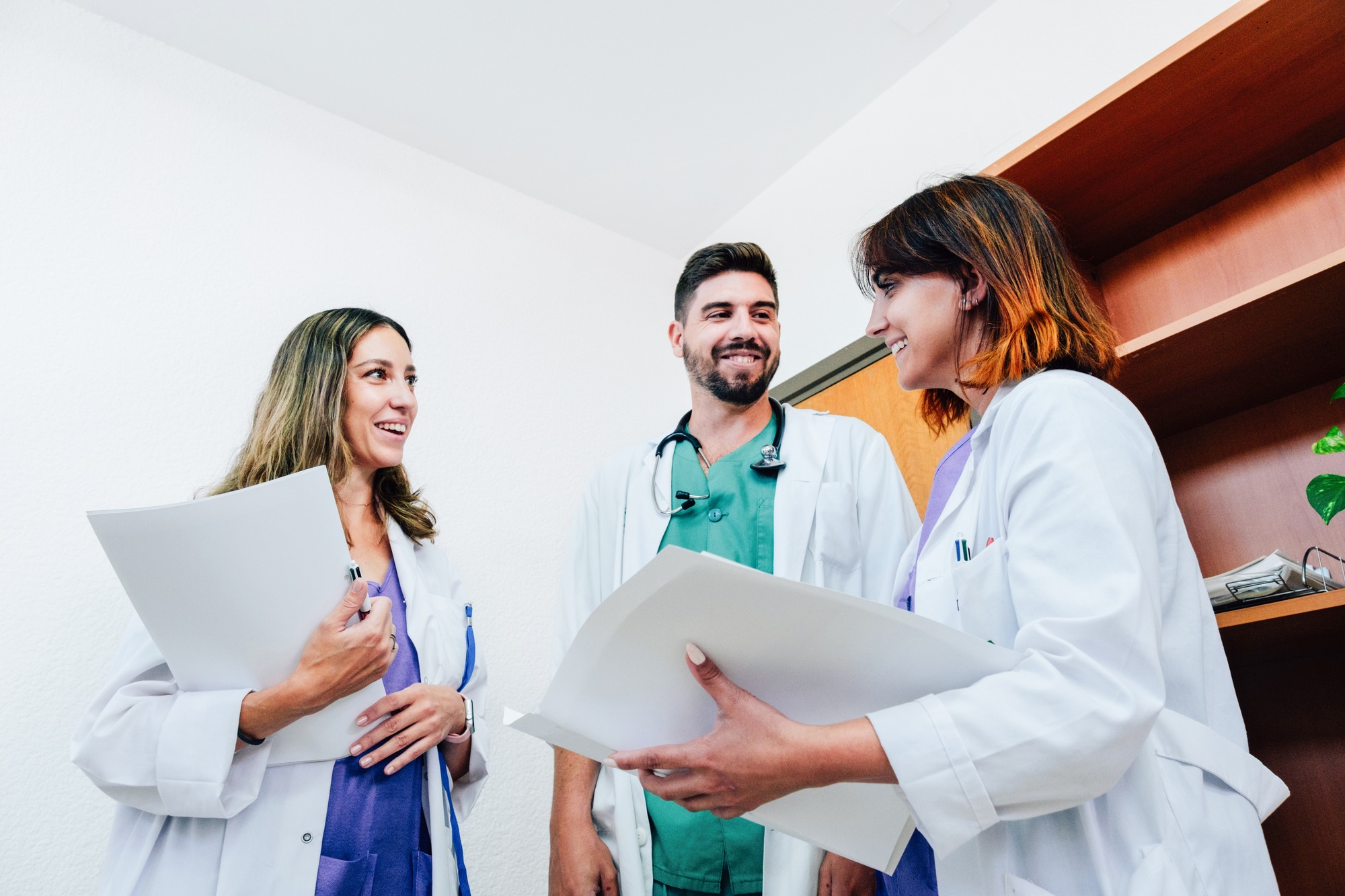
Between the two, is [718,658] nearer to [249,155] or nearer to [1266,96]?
[1266,96]

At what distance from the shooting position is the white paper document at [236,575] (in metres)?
0.97

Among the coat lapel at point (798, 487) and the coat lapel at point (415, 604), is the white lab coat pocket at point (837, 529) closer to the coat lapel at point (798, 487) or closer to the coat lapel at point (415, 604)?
the coat lapel at point (798, 487)

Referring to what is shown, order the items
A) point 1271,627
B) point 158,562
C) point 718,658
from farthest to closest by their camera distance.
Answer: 1. point 1271,627
2. point 158,562
3. point 718,658

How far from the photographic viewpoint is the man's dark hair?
1.87 m

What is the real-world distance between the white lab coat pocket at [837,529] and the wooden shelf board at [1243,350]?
0.50 meters

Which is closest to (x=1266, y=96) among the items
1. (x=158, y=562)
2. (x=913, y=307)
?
(x=913, y=307)

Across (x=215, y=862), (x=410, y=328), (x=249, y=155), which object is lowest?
(x=215, y=862)

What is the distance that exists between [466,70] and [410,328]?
78cm

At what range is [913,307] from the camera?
1.11 meters

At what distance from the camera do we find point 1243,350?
1.36 metres

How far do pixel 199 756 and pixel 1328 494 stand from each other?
1523mm

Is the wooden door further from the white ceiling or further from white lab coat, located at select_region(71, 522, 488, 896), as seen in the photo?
white lab coat, located at select_region(71, 522, 488, 896)

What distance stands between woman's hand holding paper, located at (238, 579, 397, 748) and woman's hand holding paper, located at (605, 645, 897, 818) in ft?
1.58

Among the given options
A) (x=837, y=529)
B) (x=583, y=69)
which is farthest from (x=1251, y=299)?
(x=583, y=69)
